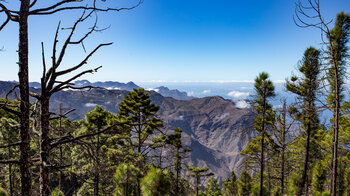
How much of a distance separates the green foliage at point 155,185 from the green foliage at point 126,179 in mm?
1145

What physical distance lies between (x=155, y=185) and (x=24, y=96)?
6279 mm

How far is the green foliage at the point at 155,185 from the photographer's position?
7.31 metres

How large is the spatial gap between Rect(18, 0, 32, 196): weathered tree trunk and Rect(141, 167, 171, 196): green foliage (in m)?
5.51

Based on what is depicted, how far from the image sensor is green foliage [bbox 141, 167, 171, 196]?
24.0 feet

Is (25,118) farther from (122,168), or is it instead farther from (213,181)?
(213,181)

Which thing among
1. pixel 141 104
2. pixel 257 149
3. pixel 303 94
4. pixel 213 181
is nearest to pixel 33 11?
pixel 141 104

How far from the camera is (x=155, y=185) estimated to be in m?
A: 7.37

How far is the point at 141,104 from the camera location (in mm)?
16438

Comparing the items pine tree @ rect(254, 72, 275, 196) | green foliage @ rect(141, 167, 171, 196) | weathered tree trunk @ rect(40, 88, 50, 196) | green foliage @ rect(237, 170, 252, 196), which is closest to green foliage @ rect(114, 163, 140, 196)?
green foliage @ rect(141, 167, 171, 196)

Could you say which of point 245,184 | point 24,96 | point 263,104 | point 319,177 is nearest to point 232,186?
point 245,184

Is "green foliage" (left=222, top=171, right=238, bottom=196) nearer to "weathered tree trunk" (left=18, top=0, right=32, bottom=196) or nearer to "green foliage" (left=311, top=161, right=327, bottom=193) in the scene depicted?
"green foliage" (left=311, top=161, right=327, bottom=193)

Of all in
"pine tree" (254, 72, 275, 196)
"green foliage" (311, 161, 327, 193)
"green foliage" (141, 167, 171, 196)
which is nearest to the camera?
"green foliage" (141, 167, 171, 196)

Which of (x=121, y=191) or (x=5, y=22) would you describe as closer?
(x=5, y=22)

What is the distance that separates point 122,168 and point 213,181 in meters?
32.6
